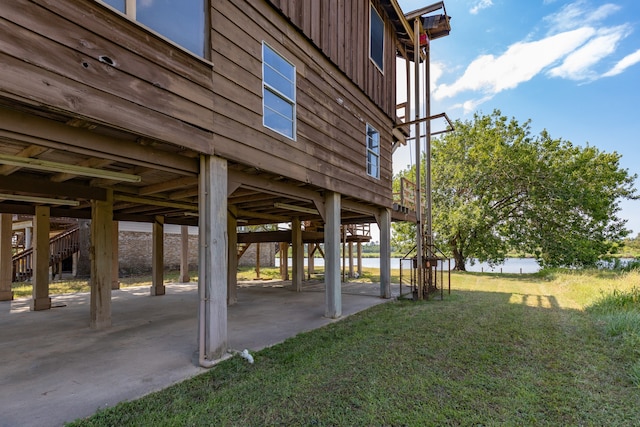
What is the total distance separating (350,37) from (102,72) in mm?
5389

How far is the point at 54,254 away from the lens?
12.5 metres

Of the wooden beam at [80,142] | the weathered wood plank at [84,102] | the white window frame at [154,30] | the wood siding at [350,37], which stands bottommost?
the wooden beam at [80,142]

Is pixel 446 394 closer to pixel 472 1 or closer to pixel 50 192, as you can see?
pixel 50 192

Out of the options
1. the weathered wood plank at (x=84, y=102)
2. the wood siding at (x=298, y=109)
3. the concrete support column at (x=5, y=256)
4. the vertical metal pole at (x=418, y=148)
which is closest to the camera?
the weathered wood plank at (x=84, y=102)

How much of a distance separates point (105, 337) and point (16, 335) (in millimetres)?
1427

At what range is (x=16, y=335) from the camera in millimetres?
4969

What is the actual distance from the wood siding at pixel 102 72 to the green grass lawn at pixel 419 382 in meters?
2.43

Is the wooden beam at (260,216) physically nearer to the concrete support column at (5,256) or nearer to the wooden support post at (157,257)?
the wooden support post at (157,257)

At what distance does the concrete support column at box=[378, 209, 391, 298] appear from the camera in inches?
332

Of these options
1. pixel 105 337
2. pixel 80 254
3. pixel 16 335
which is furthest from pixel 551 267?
pixel 80 254

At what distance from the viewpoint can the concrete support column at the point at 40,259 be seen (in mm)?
6879

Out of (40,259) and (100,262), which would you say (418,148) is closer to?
(100,262)

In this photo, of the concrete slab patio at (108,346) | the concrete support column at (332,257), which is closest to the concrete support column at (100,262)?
the concrete slab patio at (108,346)

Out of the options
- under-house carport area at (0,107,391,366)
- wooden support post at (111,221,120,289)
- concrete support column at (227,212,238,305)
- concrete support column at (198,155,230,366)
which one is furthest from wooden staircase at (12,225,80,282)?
concrete support column at (198,155,230,366)
